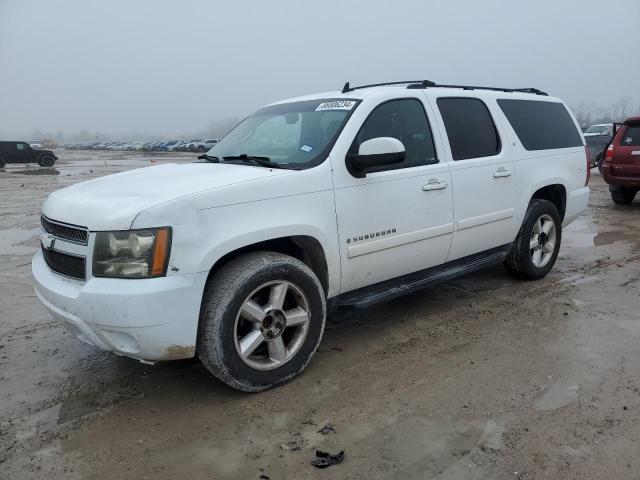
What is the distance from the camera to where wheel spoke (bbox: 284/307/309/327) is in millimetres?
3189

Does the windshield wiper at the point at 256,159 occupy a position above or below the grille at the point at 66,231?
above

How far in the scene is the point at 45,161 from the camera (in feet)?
97.1

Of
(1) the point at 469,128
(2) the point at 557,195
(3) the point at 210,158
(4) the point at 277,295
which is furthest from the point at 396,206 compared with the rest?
(2) the point at 557,195

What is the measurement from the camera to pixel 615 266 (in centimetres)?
579

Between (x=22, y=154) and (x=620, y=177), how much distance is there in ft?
97.7

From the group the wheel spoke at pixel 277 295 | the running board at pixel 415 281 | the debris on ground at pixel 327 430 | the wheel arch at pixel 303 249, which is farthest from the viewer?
the running board at pixel 415 281

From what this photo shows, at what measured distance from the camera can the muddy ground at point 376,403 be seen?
248 cm

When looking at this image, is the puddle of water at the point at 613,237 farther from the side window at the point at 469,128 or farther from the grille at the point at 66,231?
the grille at the point at 66,231

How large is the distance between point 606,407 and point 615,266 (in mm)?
3442

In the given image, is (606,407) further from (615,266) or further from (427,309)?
(615,266)

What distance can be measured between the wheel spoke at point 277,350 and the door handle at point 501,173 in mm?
2470

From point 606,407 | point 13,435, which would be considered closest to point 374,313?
point 606,407

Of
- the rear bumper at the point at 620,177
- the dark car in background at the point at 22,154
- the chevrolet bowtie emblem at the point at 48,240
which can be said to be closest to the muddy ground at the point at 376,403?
the chevrolet bowtie emblem at the point at 48,240

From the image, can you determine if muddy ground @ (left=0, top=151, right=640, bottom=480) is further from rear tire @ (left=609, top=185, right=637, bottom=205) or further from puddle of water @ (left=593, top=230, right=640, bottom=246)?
rear tire @ (left=609, top=185, right=637, bottom=205)
